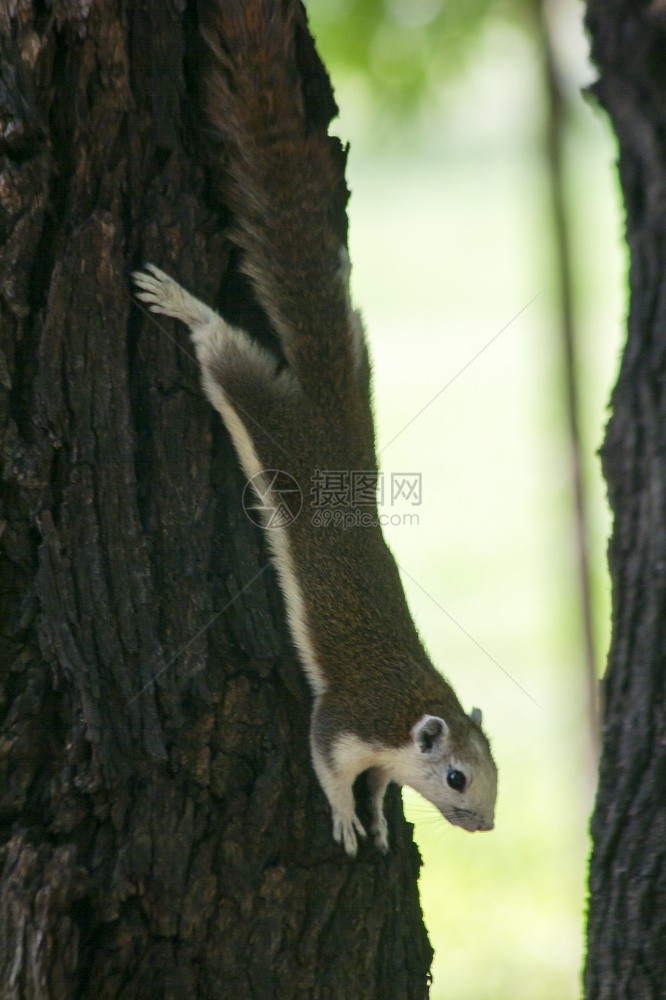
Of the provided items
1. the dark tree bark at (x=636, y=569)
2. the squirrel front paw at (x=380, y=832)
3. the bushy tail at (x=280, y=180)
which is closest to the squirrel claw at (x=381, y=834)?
the squirrel front paw at (x=380, y=832)

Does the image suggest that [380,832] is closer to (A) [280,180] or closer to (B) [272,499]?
(B) [272,499]

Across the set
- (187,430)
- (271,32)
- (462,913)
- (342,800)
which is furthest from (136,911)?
(462,913)

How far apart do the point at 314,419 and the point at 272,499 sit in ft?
0.84

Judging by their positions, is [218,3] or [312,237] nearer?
[218,3]

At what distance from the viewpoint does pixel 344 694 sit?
230 centimetres

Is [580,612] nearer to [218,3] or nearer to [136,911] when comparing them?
[136,911]

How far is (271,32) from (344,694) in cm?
153

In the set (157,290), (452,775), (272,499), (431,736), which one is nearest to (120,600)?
(272,499)

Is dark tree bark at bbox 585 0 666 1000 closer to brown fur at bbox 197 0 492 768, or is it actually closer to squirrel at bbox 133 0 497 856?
squirrel at bbox 133 0 497 856

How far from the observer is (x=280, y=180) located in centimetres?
212

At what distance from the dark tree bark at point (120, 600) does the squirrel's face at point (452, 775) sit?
491 mm

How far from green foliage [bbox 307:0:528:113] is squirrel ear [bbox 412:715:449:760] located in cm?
206

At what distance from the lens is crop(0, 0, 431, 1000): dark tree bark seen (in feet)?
5.74

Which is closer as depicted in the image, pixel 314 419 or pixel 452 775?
pixel 314 419
